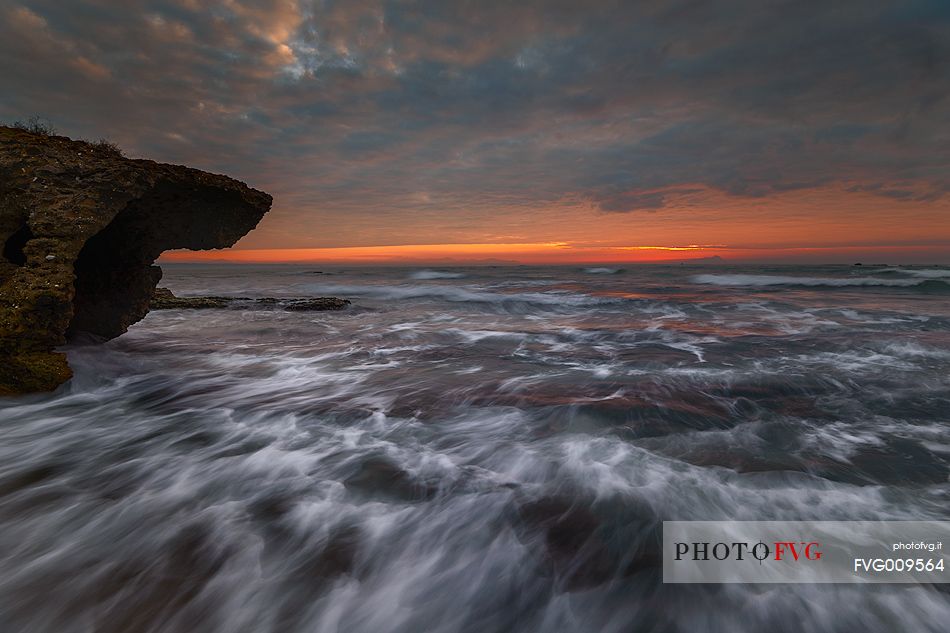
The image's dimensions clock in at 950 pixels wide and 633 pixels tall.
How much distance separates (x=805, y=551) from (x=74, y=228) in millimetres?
8724

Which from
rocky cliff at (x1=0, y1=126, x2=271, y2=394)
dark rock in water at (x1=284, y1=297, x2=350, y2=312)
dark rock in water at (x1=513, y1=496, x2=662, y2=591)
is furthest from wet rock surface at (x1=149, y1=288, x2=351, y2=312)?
dark rock in water at (x1=513, y1=496, x2=662, y2=591)

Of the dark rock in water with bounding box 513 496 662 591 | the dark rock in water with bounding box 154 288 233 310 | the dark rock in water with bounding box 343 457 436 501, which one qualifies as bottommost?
the dark rock in water with bounding box 513 496 662 591

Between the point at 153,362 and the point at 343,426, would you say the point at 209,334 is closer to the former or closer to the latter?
the point at 153,362

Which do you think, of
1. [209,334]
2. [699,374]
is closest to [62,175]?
[209,334]

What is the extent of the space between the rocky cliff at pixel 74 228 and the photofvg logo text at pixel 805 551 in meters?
7.47

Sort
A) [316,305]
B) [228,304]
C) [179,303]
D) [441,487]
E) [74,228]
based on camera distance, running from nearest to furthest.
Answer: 1. [441,487]
2. [74,228]
3. [179,303]
4. [316,305]
5. [228,304]

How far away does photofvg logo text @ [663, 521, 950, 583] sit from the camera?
2738mm

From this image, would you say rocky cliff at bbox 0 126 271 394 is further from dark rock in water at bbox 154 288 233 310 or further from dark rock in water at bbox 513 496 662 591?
dark rock in water at bbox 154 288 233 310

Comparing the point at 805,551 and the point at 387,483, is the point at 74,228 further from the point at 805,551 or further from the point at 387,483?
the point at 805,551

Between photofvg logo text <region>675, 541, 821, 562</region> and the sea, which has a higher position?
the sea

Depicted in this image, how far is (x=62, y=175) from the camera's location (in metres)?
5.95

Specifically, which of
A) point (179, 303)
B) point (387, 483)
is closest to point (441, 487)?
point (387, 483)

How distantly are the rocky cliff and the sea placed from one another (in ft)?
2.25

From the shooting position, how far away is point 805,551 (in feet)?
9.68
